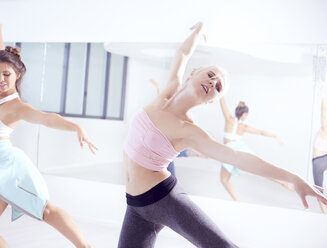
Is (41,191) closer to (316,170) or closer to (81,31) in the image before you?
(81,31)

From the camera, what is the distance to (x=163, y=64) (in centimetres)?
338

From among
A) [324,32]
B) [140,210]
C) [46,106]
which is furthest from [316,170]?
[46,106]

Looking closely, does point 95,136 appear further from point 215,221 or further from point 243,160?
point 243,160

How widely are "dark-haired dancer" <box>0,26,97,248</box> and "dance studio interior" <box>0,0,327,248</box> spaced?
0.75 meters

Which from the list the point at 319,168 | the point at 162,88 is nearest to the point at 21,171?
the point at 162,88

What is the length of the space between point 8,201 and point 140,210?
118 cm

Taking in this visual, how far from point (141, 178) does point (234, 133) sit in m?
1.61

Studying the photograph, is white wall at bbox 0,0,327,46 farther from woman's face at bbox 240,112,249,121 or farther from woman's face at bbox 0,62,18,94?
woman's face at bbox 0,62,18,94

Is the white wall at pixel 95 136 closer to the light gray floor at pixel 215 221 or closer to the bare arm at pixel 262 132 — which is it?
the light gray floor at pixel 215 221

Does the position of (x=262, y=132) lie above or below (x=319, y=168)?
above

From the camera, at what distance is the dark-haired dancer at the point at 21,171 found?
7.67 feet

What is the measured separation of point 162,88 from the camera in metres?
3.40

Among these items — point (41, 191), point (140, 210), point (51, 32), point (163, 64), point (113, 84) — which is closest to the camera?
point (140, 210)

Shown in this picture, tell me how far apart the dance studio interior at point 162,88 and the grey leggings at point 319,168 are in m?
0.04
